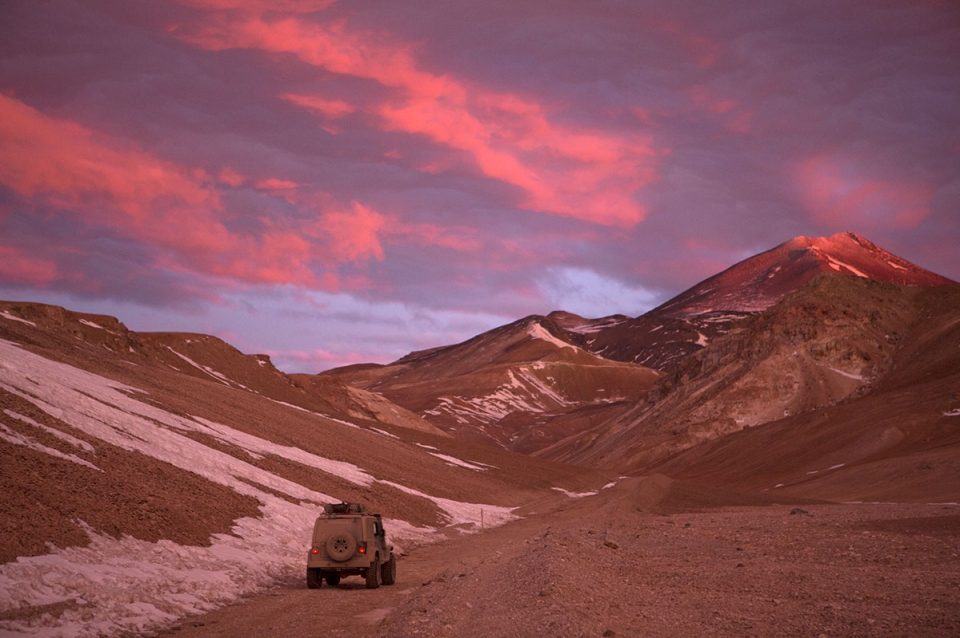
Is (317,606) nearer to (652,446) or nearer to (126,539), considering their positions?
(126,539)

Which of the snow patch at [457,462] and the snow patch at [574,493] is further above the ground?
the snow patch at [457,462]

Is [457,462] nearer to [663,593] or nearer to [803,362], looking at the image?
[803,362]

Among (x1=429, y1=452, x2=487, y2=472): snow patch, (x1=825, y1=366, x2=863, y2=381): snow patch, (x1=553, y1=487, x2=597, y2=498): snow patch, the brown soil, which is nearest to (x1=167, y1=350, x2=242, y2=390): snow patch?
(x1=429, y1=452, x2=487, y2=472): snow patch

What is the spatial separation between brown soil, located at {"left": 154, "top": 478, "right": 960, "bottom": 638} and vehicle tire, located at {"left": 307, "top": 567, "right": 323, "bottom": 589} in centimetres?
44

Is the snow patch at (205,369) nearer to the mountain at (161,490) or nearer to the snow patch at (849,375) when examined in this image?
the mountain at (161,490)

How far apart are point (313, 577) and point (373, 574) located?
164 centimetres

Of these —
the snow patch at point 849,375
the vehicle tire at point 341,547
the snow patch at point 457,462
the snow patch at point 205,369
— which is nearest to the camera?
the vehicle tire at point 341,547

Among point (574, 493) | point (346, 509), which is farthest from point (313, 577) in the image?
point (574, 493)

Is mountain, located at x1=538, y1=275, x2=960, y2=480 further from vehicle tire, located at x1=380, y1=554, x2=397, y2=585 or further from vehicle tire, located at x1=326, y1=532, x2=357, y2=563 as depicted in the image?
vehicle tire, located at x1=326, y1=532, x2=357, y2=563

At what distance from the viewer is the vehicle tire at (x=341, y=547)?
20.5 metres

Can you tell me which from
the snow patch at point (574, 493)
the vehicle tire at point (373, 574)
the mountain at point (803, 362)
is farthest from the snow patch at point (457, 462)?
the vehicle tire at point (373, 574)

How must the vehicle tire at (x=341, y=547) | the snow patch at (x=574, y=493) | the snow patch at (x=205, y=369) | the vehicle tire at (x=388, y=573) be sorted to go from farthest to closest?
the snow patch at (x=205, y=369) < the snow patch at (x=574, y=493) < the vehicle tire at (x=388, y=573) < the vehicle tire at (x=341, y=547)

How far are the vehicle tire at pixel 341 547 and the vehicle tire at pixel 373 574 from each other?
0.73 m

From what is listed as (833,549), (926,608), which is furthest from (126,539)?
(833,549)
